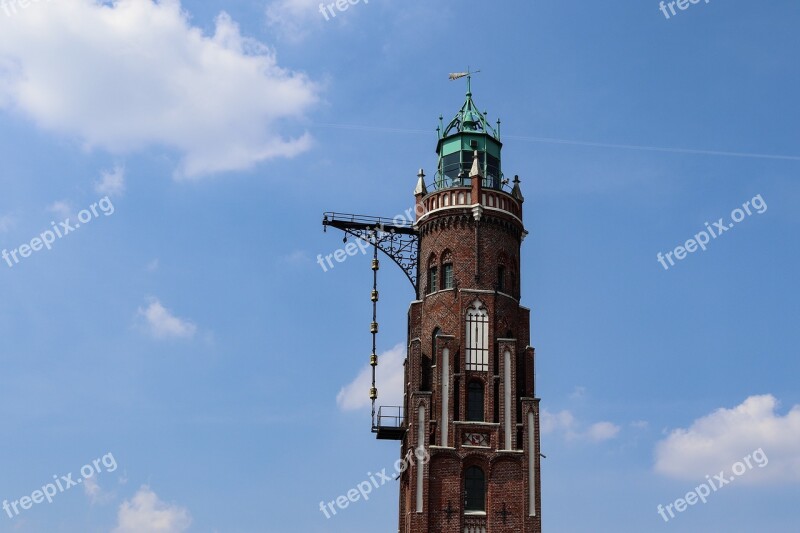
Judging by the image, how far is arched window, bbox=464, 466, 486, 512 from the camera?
79.8 m

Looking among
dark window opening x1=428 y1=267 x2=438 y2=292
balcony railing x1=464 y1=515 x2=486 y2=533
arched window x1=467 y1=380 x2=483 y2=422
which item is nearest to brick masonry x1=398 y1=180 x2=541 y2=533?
balcony railing x1=464 y1=515 x2=486 y2=533

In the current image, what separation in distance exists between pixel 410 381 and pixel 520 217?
14591 mm

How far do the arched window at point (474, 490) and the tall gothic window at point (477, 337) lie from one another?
22.6 feet

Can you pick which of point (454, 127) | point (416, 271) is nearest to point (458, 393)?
point (416, 271)

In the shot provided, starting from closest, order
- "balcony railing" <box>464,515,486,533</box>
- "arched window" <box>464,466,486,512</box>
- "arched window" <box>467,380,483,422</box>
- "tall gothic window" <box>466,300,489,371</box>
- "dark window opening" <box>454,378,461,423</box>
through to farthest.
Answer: "balcony railing" <box>464,515,486,533</box> → "arched window" <box>464,466,486,512</box> → "dark window opening" <box>454,378,461,423</box> → "arched window" <box>467,380,483,422</box> → "tall gothic window" <box>466,300,489,371</box>

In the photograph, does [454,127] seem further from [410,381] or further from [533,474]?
[533,474]

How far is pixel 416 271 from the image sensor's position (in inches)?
3501

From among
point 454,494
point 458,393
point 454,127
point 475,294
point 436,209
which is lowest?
point 454,494

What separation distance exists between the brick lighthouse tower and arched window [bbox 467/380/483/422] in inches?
2.6

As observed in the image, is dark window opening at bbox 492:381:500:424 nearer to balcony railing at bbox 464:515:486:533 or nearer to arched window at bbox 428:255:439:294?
balcony railing at bbox 464:515:486:533

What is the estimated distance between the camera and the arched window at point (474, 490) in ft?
262

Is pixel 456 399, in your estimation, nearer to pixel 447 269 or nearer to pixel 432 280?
pixel 432 280

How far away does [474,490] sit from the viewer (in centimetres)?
8012

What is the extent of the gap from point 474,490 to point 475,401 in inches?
234
